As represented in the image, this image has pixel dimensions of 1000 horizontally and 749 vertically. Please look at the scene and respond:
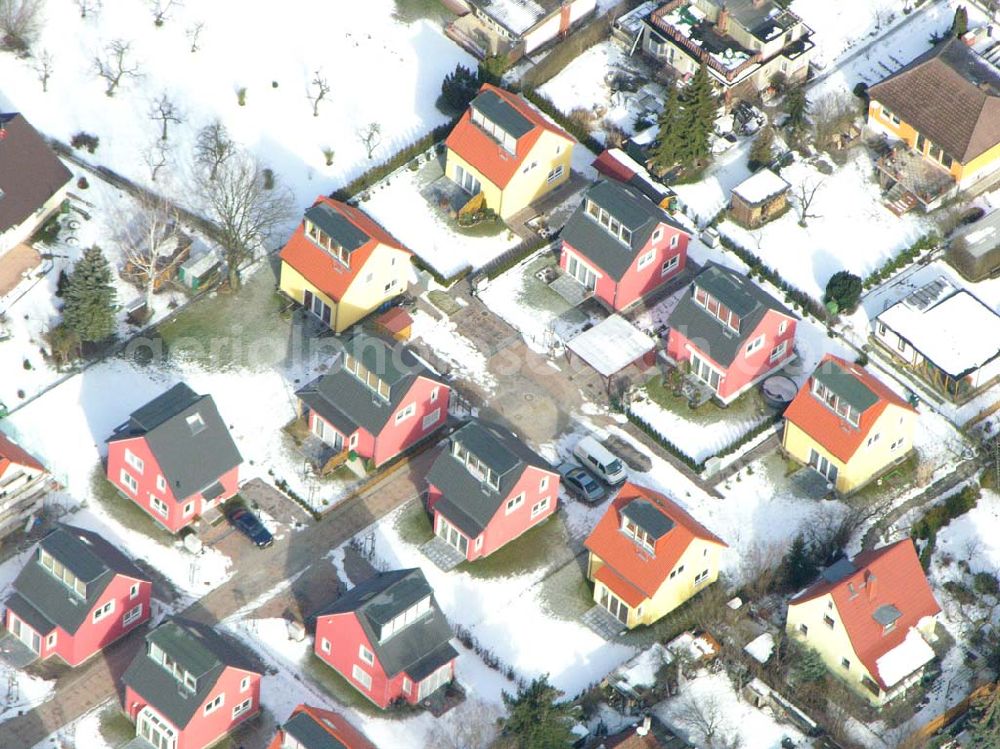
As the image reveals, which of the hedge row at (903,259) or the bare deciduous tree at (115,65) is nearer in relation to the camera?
the hedge row at (903,259)

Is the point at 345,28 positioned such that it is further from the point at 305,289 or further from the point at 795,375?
the point at 795,375

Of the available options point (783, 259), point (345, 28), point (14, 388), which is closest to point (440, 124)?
point (345, 28)

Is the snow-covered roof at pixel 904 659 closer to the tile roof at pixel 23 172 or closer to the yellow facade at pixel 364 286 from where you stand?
the yellow facade at pixel 364 286

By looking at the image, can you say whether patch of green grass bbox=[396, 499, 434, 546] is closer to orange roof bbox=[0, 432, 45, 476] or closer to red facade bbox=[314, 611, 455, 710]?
red facade bbox=[314, 611, 455, 710]

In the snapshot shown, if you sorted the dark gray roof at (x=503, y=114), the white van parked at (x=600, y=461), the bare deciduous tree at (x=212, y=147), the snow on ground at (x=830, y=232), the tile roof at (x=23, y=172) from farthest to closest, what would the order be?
the bare deciduous tree at (x=212, y=147)
the snow on ground at (x=830, y=232)
the dark gray roof at (x=503, y=114)
the tile roof at (x=23, y=172)
the white van parked at (x=600, y=461)

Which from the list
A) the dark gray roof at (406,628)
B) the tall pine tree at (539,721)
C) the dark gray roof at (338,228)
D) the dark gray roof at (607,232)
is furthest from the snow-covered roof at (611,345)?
the tall pine tree at (539,721)
